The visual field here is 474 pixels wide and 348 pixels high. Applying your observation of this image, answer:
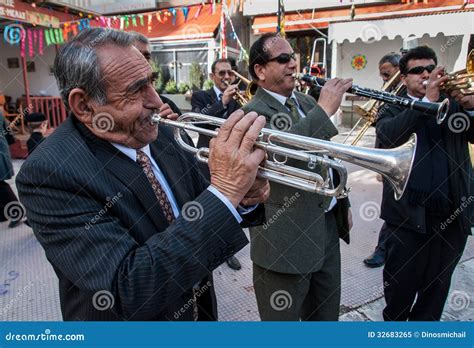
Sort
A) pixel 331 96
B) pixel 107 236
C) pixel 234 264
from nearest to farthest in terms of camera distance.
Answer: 1. pixel 107 236
2. pixel 331 96
3. pixel 234 264

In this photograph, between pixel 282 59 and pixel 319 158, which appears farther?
pixel 282 59

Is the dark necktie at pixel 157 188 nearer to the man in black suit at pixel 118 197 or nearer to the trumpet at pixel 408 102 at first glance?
the man in black suit at pixel 118 197

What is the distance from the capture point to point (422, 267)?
2.65 m

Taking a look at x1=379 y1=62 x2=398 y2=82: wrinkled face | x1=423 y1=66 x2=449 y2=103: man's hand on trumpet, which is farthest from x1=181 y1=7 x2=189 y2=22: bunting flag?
x1=423 y1=66 x2=449 y2=103: man's hand on trumpet

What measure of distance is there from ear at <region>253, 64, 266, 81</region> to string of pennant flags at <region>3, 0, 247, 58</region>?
153 inches

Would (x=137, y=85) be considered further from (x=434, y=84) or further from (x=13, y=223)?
(x=13, y=223)

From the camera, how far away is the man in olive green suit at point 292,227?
2176 millimetres

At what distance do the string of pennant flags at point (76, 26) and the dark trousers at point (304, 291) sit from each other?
15.5 ft

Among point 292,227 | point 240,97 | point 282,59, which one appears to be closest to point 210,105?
point 240,97

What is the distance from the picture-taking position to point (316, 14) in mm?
12234

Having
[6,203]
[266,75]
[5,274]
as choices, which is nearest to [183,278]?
[266,75]

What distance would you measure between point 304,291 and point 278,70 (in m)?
1.48

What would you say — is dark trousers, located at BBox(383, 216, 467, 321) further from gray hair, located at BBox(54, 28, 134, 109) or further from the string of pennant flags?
the string of pennant flags

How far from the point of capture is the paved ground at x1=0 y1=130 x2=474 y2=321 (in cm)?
313
